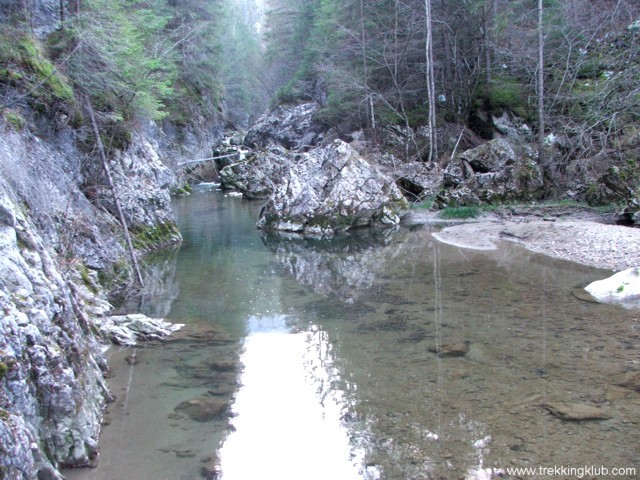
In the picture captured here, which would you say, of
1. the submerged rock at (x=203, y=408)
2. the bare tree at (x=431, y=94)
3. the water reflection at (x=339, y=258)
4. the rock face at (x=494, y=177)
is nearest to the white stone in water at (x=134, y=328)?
the submerged rock at (x=203, y=408)

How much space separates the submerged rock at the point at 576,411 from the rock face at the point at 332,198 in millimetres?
14002

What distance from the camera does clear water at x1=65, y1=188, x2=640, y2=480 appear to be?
203 inches

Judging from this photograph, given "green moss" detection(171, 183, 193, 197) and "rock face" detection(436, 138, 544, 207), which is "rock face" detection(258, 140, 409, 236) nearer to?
"rock face" detection(436, 138, 544, 207)

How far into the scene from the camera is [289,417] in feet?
20.3

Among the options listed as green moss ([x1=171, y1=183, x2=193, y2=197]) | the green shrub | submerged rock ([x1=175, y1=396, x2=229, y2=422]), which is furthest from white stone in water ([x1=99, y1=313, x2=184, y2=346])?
Answer: green moss ([x1=171, y1=183, x2=193, y2=197])

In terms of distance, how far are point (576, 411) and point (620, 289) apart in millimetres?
4650

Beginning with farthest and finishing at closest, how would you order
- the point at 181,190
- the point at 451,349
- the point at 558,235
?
1. the point at 181,190
2. the point at 558,235
3. the point at 451,349

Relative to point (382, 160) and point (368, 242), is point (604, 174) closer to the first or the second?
point (368, 242)

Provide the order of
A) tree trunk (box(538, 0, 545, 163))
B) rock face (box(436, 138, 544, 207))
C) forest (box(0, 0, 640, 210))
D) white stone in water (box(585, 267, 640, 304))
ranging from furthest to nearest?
1. rock face (box(436, 138, 544, 207))
2. tree trunk (box(538, 0, 545, 163))
3. forest (box(0, 0, 640, 210))
4. white stone in water (box(585, 267, 640, 304))

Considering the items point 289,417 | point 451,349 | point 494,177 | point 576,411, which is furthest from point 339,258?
point 576,411

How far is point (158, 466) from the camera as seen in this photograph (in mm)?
5109

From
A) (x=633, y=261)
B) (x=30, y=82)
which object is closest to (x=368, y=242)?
(x=633, y=261)

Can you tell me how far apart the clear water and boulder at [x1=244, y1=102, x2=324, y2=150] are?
27.5 metres

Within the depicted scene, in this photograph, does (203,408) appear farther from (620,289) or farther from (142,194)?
(142,194)
